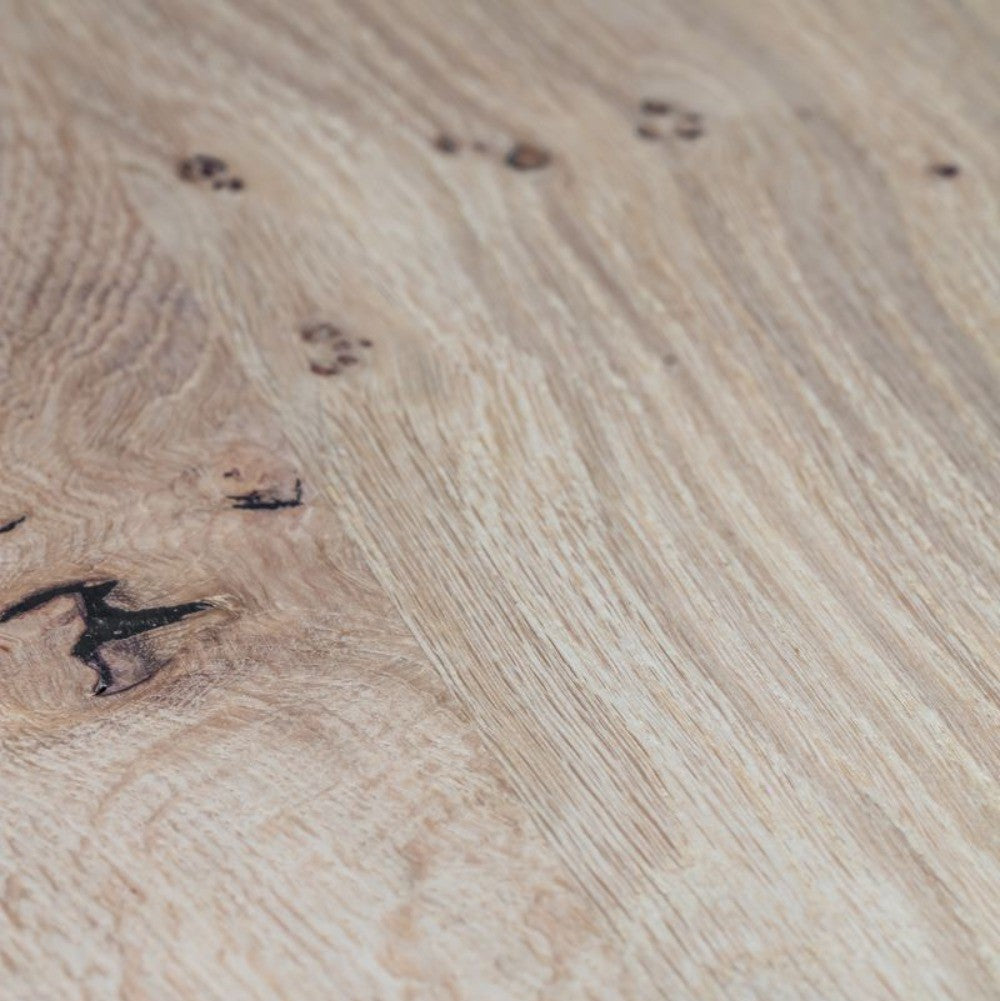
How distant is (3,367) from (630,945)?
0.38 meters

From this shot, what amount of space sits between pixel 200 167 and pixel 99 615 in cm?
A: 31

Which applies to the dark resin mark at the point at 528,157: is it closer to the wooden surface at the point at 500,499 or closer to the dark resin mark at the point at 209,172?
the wooden surface at the point at 500,499

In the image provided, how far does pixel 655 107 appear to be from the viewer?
2.80ft

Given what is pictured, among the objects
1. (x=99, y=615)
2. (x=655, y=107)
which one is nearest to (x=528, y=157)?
(x=655, y=107)

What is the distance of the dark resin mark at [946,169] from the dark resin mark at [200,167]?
37 centimetres

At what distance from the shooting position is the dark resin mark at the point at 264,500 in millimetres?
631

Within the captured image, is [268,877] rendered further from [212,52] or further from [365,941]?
[212,52]

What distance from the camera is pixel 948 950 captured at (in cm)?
49

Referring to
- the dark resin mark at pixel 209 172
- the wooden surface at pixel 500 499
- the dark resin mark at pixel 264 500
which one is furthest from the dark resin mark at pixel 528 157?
the dark resin mark at pixel 264 500

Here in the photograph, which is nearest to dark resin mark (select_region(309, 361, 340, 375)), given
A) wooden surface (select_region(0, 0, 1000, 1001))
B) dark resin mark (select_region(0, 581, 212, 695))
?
wooden surface (select_region(0, 0, 1000, 1001))

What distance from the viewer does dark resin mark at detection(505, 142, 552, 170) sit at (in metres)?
0.81

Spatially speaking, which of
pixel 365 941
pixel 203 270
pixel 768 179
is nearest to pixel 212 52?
pixel 203 270

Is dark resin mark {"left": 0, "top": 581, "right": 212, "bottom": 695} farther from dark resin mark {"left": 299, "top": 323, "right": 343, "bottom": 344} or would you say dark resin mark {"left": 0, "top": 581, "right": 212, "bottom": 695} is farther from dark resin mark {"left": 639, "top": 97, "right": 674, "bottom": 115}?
dark resin mark {"left": 639, "top": 97, "right": 674, "bottom": 115}

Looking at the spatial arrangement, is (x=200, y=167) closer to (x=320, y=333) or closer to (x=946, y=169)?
(x=320, y=333)
